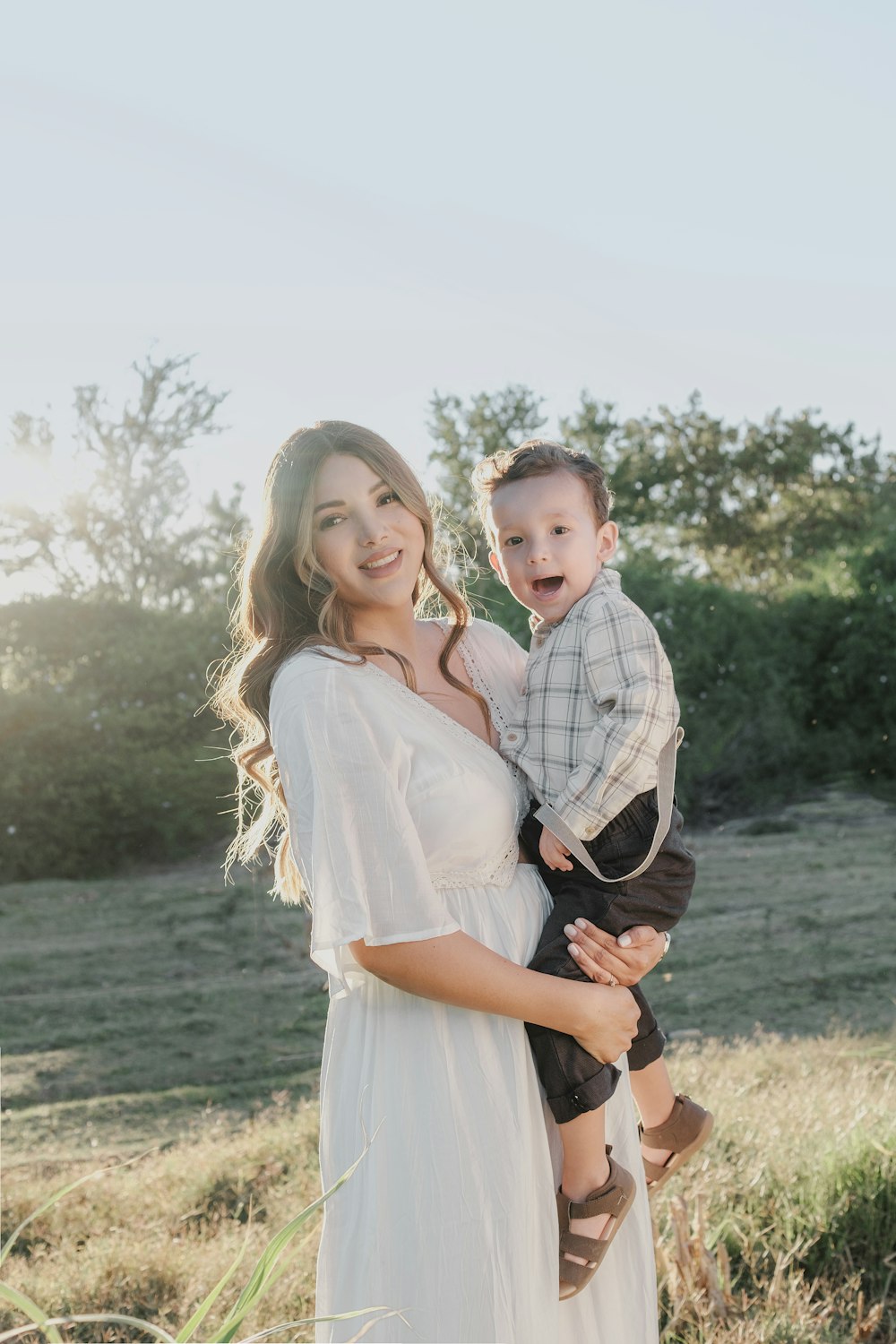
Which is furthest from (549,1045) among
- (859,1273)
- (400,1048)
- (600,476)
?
(859,1273)

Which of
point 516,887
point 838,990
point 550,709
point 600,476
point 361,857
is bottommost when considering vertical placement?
point 838,990

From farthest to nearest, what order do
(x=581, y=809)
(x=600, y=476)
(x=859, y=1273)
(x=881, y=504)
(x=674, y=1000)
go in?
(x=881, y=504)
(x=674, y=1000)
(x=859, y=1273)
(x=600, y=476)
(x=581, y=809)

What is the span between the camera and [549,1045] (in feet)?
6.61

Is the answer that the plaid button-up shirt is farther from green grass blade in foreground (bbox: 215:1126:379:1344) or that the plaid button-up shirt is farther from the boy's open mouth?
green grass blade in foreground (bbox: 215:1126:379:1344)

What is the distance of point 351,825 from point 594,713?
0.55 metres

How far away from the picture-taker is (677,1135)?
241 cm

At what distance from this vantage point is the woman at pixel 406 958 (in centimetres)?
192

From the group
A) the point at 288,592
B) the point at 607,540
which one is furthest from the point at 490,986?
the point at 607,540

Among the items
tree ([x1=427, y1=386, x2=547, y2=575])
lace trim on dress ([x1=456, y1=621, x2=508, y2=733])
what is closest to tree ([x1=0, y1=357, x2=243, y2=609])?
tree ([x1=427, y1=386, x2=547, y2=575])

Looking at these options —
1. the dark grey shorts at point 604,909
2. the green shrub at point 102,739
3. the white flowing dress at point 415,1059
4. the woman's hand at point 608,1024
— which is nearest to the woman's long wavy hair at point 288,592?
the white flowing dress at point 415,1059

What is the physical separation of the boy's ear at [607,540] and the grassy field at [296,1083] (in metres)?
1.58

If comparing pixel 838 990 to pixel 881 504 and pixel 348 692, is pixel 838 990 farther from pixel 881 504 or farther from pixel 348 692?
pixel 881 504

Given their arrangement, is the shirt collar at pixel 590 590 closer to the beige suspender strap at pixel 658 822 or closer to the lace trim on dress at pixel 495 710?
the lace trim on dress at pixel 495 710

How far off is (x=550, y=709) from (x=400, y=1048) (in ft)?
2.15
